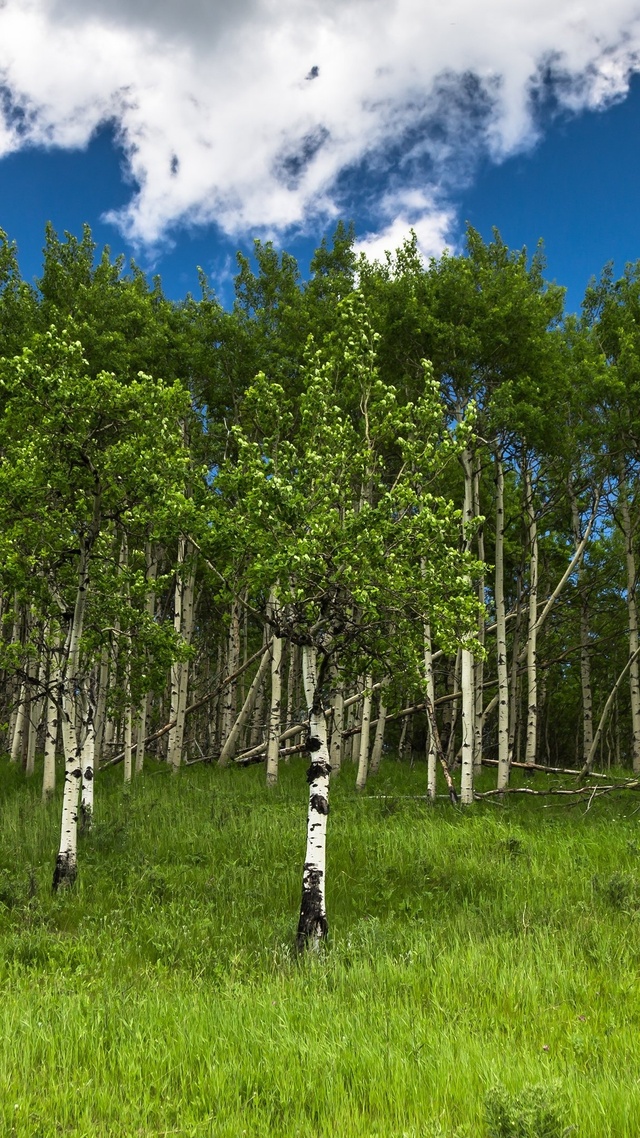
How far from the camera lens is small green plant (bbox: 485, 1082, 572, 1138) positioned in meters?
4.73

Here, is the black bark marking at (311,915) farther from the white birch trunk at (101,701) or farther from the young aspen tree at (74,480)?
the white birch trunk at (101,701)

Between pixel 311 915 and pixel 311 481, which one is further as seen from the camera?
pixel 311 481

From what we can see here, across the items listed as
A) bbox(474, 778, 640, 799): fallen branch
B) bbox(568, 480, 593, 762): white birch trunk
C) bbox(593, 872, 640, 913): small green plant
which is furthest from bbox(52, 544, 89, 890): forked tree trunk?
bbox(568, 480, 593, 762): white birch trunk

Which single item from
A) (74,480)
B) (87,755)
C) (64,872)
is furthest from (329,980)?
(74,480)

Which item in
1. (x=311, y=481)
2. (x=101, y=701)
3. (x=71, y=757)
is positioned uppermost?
(x=311, y=481)

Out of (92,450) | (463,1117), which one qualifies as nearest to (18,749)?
(92,450)

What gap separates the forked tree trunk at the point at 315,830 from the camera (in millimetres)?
10141

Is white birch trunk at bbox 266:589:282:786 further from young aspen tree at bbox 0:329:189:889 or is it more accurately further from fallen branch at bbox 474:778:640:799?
young aspen tree at bbox 0:329:189:889

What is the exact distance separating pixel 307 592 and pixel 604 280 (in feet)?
60.7

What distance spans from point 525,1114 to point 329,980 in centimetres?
434

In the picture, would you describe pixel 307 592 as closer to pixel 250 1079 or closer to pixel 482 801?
pixel 250 1079

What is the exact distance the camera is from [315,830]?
1055cm

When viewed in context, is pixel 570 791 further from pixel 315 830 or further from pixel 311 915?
pixel 311 915

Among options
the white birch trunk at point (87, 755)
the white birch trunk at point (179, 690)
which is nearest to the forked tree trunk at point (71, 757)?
the white birch trunk at point (87, 755)
